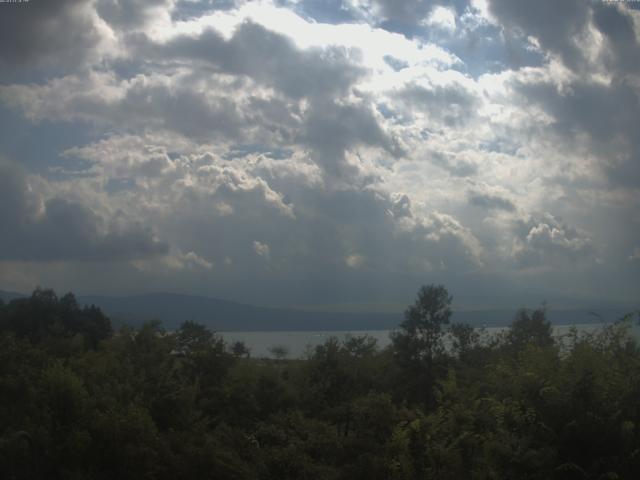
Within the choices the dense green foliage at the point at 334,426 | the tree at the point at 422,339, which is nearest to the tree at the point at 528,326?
the tree at the point at 422,339

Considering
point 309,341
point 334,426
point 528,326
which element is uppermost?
point 528,326

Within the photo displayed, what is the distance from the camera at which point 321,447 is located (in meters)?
16.1

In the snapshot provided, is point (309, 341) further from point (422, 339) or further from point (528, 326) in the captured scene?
point (528, 326)

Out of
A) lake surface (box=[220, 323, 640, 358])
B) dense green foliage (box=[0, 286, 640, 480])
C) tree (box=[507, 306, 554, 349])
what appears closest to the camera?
dense green foliage (box=[0, 286, 640, 480])

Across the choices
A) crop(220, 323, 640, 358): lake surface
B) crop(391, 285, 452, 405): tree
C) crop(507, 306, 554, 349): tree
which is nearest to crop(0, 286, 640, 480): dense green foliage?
crop(220, 323, 640, 358): lake surface

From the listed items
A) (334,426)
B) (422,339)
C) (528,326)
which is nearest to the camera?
(334,426)

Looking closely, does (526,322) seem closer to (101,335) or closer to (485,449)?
(485,449)

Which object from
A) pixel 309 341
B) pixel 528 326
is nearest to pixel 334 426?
pixel 309 341

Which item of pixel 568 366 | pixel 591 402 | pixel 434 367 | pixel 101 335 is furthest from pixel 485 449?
pixel 101 335

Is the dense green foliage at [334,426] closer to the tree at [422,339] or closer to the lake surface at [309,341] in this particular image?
the lake surface at [309,341]

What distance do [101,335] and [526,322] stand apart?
5169 centimetres

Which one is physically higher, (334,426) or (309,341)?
(309,341)

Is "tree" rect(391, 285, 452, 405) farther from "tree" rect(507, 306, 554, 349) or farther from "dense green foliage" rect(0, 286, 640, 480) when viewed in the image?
"dense green foliage" rect(0, 286, 640, 480)

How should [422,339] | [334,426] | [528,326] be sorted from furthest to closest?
[528,326] < [422,339] < [334,426]
